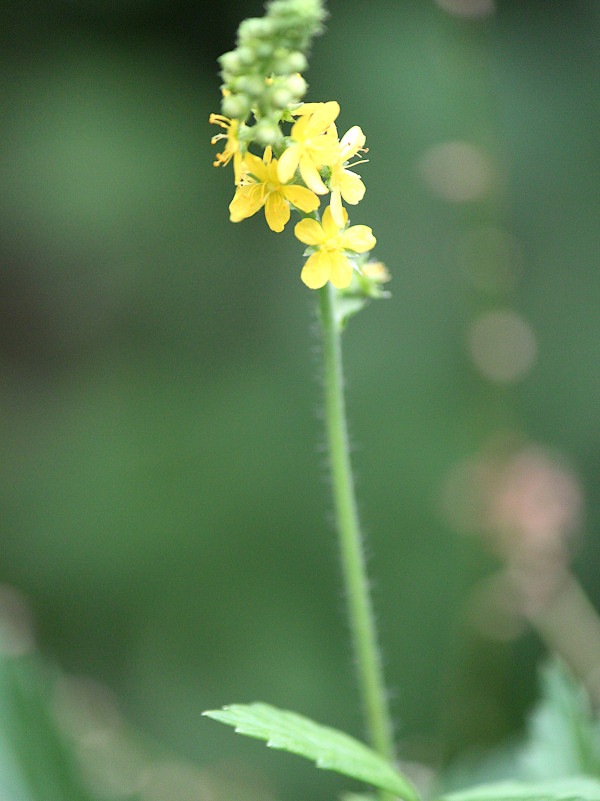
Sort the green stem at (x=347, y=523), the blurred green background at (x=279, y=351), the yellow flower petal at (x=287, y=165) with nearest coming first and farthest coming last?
the yellow flower petal at (x=287, y=165)
the green stem at (x=347, y=523)
the blurred green background at (x=279, y=351)

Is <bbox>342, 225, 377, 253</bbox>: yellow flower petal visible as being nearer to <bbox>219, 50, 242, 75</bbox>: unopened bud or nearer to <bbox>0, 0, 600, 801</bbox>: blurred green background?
<bbox>219, 50, 242, 75</bbox>: unopened bud

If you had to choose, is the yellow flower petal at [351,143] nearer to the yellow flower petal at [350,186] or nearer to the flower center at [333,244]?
the yellow flower petal at [350,186]

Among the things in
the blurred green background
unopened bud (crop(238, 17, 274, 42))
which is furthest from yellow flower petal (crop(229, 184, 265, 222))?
the blurred green background

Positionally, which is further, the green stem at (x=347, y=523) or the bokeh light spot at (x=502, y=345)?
the bokeh light spot at (x=502, y=345)

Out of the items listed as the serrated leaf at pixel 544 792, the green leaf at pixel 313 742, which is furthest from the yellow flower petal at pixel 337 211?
the serrated leaf at pixel 544 792

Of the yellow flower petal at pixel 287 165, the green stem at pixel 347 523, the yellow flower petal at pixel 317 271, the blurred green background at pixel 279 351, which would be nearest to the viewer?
the yellow flower petal at pixel 287 165

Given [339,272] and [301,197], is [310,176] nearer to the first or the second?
[301,197]

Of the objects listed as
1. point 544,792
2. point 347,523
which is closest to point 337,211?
point 347,523
